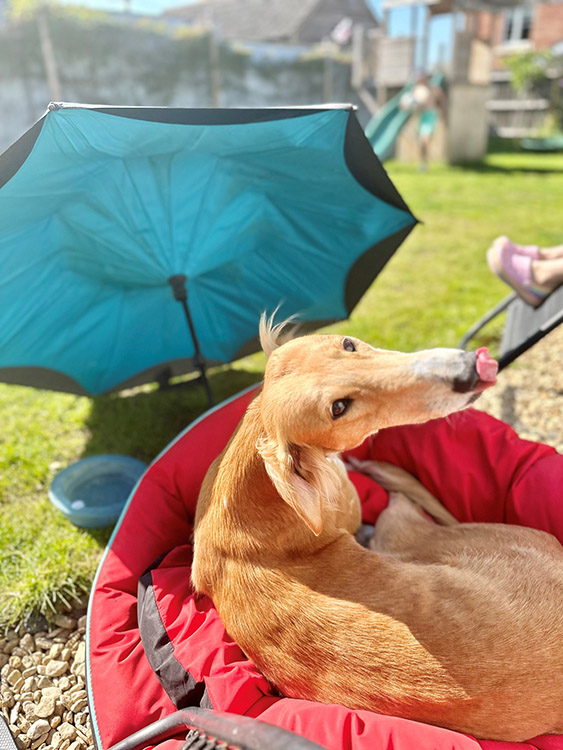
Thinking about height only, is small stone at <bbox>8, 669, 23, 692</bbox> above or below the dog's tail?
below

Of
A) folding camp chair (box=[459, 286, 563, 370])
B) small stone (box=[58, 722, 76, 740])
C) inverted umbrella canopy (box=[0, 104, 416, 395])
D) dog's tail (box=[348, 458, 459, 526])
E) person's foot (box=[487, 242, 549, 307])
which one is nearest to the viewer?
small stone (box=[58, 722, 76, 740])

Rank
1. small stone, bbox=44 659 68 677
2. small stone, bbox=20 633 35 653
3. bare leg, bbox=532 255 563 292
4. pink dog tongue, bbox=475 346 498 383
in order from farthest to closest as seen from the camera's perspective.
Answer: bare leg, bbox=532 255 563 292, small stone, bbox=20 633 35 653, small stone, bbox=44 659 68 677, pink dog tongue, bbox=475 346 498 383

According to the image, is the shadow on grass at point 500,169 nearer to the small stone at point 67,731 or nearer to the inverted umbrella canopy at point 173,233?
the inverted umbrella canopy at point 173,233

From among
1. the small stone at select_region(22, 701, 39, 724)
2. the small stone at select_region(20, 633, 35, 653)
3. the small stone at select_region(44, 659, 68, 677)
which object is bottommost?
the small stone at select_region(22, 701, 39, 724)

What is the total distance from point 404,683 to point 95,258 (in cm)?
271

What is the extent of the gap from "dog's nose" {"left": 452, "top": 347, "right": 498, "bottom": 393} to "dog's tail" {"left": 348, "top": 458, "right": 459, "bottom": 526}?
1269 mm

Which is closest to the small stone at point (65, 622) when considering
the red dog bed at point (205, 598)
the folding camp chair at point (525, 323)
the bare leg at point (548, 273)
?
the red dog bed at point (205, 598)

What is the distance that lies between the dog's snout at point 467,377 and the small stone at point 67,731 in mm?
2054

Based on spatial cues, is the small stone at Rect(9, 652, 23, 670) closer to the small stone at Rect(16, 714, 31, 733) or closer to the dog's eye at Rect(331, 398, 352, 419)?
the small stone at Rect(16, 714, 31, 733)

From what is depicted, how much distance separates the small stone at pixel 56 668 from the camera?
2537 mm

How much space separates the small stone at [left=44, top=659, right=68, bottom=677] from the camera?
8.32ft

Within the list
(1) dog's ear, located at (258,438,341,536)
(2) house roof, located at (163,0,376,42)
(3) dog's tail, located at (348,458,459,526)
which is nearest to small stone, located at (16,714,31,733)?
(1) dog's ear, located at (258,438,341,536)

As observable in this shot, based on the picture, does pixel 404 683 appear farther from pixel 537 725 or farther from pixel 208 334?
pixel 208 334

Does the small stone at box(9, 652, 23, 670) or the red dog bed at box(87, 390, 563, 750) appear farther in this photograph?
the small stone at box(9, 652, 23, 670)
